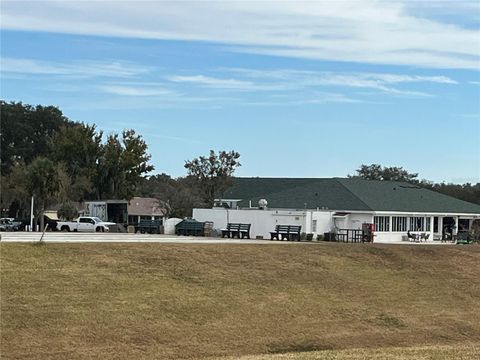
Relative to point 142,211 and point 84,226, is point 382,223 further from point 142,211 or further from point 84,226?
point 142,211

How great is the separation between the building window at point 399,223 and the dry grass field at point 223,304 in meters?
23.8

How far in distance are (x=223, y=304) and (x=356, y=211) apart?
32717 millimetres

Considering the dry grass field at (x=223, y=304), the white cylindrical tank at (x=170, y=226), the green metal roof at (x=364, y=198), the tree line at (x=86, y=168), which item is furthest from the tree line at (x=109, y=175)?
the dry grass field at (x=223, y=304)

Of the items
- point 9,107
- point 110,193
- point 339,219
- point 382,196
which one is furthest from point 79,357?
point 9,107

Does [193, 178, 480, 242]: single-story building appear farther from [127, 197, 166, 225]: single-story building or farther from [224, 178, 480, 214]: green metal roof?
[127, 197, 166, 225]: single-story building

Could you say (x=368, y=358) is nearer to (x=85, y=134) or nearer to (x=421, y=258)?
(x=421, y=258)

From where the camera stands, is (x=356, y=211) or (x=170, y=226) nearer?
(x=170, y=226)

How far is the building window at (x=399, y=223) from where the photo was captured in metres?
56.3

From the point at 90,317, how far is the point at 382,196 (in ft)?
137

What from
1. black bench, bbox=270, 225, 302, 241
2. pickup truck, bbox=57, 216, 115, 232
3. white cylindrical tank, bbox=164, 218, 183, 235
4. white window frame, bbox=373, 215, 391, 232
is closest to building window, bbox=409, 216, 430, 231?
white window frame, bbox=373, 215, 391, 232

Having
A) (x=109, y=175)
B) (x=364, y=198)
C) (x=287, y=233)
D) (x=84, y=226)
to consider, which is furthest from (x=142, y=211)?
(x=287, y=233)

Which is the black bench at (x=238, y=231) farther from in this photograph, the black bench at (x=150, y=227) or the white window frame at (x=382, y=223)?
the white window frame at (x=382, y=223)

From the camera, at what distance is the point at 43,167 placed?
60.6 m

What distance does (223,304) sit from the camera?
907 inches
